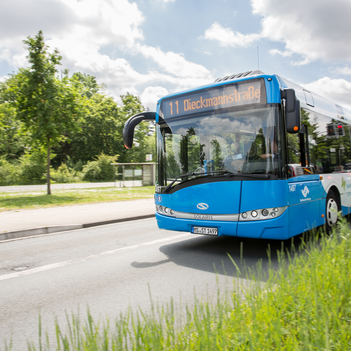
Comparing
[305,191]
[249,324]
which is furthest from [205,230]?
[249,324]

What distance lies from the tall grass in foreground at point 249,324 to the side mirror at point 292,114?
108 inches

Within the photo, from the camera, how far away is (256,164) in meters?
5.59

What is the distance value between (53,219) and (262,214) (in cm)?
761

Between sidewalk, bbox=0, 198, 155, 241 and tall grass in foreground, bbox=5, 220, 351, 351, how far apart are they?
6.39 meters

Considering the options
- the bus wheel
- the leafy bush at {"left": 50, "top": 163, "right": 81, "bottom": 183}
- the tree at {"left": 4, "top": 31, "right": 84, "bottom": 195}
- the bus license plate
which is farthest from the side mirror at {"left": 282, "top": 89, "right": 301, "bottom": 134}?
the leafy bush at {"left": 50, "top": 163, "right": 81, "bottom": 183}

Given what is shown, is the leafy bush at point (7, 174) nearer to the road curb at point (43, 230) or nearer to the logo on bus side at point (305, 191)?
the road curb at point (43, 230)

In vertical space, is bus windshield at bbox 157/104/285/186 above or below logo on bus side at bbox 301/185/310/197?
above

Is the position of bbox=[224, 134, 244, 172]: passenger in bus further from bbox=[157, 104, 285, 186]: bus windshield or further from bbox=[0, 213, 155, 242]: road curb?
bbox=[0, 213, 155, 242]: road curb

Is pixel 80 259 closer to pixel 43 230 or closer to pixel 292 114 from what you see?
pixel 43 230

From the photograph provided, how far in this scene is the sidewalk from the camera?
8995mm

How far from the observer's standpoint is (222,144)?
5.94m

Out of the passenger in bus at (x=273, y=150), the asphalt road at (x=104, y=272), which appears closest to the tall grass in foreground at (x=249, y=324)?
the asphalt road at (x=104, y=272)

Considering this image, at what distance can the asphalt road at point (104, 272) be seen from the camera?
3.78 m

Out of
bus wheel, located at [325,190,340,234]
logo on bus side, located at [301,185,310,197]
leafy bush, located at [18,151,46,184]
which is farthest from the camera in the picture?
leafy bush, located at [18,151,46,184]
